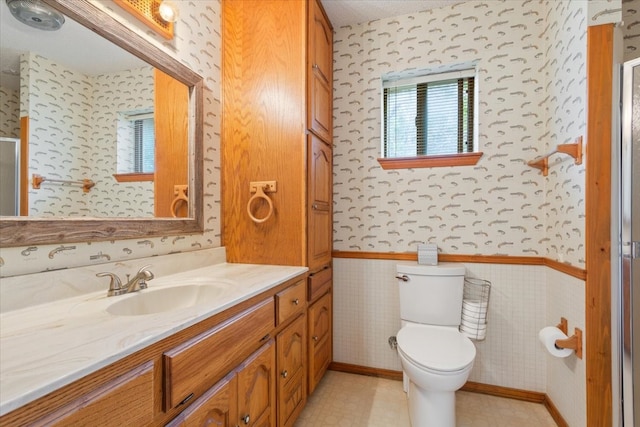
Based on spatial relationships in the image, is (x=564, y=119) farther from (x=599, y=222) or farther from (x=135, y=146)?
(x=135, y=146)

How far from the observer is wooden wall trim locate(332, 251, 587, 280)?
148 centimetres

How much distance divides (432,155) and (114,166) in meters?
1.77

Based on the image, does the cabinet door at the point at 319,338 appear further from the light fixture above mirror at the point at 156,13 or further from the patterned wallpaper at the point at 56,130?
the light fixture above mirror at the point at 156,13

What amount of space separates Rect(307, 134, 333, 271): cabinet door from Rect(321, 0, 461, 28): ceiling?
0.93 m

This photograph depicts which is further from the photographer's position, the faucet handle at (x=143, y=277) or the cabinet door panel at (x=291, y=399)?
the cabinet door panel at (x=291, y=399)

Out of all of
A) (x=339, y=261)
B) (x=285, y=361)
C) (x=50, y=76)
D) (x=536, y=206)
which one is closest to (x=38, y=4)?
(x=50, y=76)

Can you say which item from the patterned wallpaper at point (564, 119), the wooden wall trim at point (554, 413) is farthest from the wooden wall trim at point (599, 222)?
the wooden wall trim at point (554, 413)

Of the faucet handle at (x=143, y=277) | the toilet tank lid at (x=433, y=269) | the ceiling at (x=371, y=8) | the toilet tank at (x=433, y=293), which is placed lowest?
the toilet tank at (x=433, y=293)

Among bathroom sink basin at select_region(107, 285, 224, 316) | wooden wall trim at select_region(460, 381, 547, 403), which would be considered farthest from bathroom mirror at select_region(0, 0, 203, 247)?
wooden wall trim at select_region(460, 381, 547, 403)

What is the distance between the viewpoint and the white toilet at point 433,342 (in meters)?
1.28

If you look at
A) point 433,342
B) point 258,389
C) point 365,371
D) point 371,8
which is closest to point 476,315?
point 433,342

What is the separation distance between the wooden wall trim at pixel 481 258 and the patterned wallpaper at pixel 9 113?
67.8 inches

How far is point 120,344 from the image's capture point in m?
0.59

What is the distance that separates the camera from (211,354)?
32.4 inches
